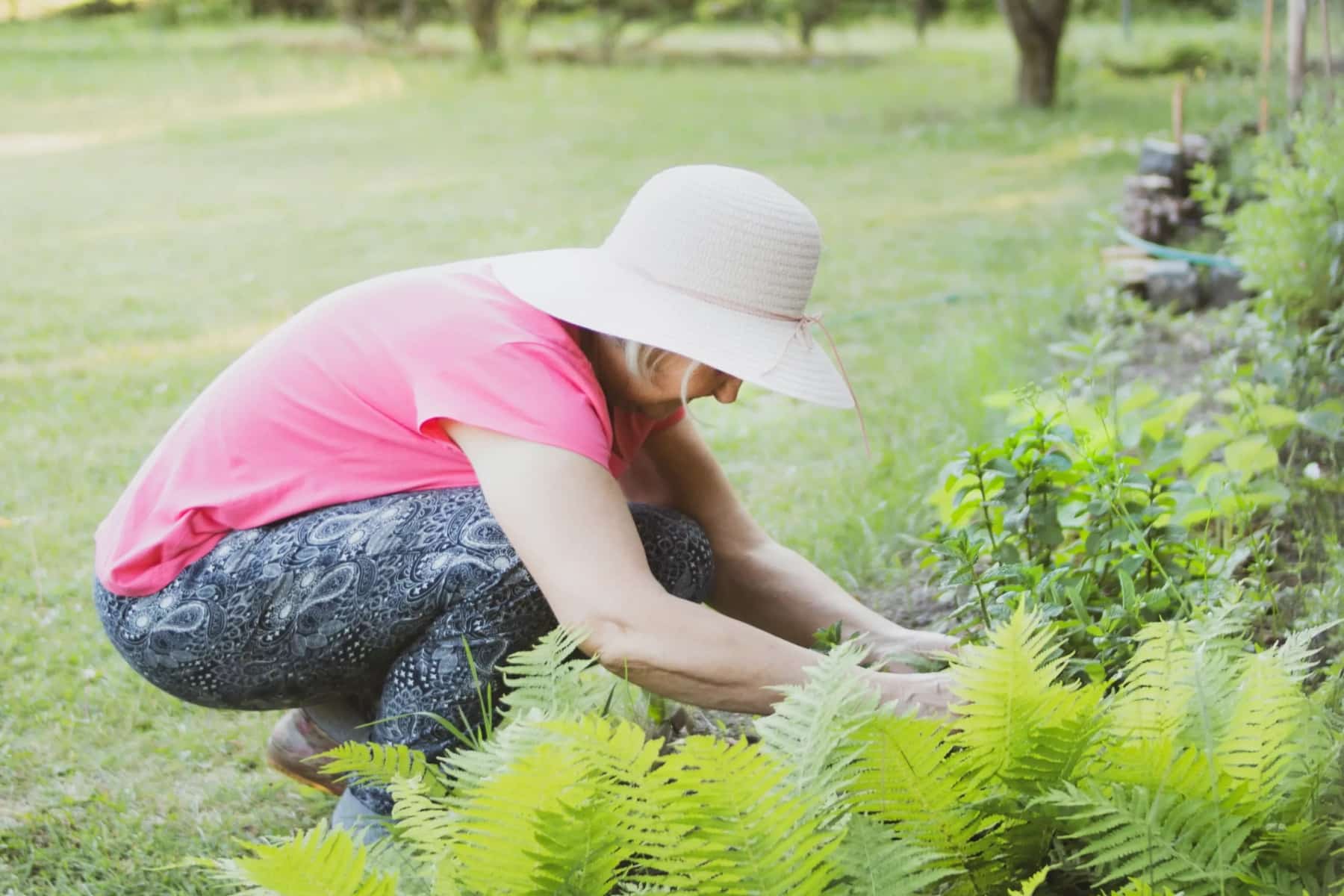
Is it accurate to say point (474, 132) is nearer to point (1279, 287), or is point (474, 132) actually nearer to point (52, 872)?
point (1279, 287)

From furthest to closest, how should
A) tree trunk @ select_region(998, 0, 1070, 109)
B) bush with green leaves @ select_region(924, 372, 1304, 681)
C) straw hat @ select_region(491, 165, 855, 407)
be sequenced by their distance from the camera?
tree trunk @ select_region(998, 0, 1070, 109) < bush with green leaves @ select_region(924, 372, 1304, 681) < straw hat @ select_region(491, 165, 855, 407)

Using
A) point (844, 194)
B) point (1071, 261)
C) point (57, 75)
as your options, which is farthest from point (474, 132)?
point (1071, 261)

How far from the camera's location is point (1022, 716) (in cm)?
157

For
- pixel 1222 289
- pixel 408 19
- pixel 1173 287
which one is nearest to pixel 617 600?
pixel 1173 287

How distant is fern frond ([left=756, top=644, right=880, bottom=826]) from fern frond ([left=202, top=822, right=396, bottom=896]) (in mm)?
406

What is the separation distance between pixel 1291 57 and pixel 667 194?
4.22m

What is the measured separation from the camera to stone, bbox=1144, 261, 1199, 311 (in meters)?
5.27

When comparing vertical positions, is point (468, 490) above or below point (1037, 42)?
below

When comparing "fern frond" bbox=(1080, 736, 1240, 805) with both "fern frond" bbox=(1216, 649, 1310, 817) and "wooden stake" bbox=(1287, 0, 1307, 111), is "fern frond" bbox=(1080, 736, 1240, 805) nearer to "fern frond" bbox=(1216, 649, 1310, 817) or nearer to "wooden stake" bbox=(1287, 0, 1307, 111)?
"fern frond" bbox=(1216, 649, 1310, 817)

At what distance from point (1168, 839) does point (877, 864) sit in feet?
0.96

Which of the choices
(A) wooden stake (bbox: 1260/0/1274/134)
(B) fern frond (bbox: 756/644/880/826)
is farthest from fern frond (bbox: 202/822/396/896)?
(A) wooden stake (bbox: 1260/0/1274/134)

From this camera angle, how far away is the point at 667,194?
6.54ft

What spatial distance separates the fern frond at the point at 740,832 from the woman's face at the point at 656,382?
2.33ft

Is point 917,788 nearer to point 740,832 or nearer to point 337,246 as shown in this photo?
point 740,832
